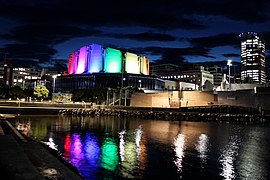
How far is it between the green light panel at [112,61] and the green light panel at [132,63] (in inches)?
199

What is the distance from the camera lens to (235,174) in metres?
16.3

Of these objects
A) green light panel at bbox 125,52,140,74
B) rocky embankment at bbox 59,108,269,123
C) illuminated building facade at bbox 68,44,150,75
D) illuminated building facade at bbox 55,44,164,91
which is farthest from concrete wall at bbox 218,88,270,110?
green light panel at bbox 125,52,140,74

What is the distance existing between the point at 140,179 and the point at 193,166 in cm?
490

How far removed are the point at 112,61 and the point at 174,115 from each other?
283 ft

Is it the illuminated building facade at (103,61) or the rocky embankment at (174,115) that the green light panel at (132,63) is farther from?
the rocky embankment at (174,115)

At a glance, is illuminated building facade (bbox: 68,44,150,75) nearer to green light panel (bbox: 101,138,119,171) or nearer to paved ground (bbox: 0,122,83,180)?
green light panel (bbox: 101,138,119,171)

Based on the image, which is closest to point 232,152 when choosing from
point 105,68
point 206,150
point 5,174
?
point 206,150

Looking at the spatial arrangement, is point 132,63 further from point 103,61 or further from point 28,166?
point 28,166

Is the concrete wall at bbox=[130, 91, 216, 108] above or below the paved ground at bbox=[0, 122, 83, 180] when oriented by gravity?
above

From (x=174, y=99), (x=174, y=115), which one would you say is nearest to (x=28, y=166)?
(x=174, y=115)

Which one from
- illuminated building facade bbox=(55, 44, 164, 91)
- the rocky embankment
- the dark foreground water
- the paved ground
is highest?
illuminated building facade bbox=(55, 44, 164, 91)

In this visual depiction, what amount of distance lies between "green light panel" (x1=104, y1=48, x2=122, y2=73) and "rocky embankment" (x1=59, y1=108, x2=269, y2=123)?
71940 mm

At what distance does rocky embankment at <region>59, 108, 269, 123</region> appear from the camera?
202 feet

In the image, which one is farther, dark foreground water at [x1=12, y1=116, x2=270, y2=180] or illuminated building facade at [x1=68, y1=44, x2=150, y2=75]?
illuminated building facade at [x1=68, y1=44, x2=150, y2=75]
